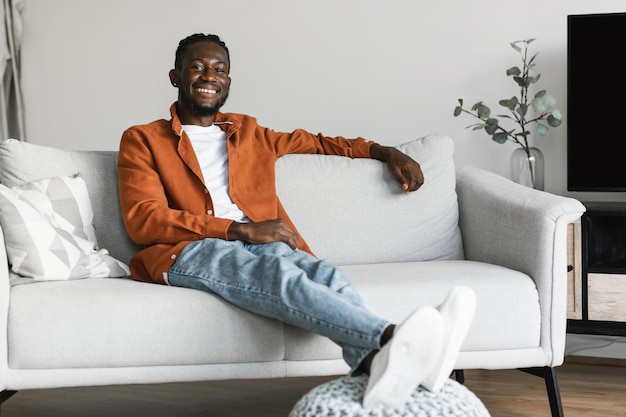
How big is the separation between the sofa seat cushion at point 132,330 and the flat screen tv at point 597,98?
1.50m

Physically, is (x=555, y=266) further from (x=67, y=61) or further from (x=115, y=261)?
(x=67, y=61)

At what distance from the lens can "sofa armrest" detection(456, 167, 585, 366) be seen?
235 centimetres

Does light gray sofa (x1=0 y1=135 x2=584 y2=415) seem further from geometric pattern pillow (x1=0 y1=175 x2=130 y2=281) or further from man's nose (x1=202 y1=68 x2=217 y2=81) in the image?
man's nose (x1=202 y1=68 x2=217 y2=81)

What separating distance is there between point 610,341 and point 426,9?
1.44 metres

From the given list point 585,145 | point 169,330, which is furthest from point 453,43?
point 169,330

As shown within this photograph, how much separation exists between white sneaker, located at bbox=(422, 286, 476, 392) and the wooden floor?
910 millimetres

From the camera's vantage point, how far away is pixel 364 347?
1887 millimetres

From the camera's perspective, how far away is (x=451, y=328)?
1.75m

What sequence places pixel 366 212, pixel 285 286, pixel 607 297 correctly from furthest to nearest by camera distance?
1. pixel 607 297
2. pixel 366 212
3. pixel 285 286

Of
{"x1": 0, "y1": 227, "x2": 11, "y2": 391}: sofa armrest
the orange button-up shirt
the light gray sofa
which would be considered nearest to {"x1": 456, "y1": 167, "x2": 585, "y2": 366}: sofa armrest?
the light gray sofa

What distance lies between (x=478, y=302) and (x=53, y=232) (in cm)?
113

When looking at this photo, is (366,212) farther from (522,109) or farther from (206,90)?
(522,109)

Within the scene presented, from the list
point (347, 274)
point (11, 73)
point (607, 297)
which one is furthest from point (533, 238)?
point (11, 73)

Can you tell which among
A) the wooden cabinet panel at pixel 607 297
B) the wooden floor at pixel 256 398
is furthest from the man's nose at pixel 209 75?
the wooden cabinet panel at pixel 607 297
